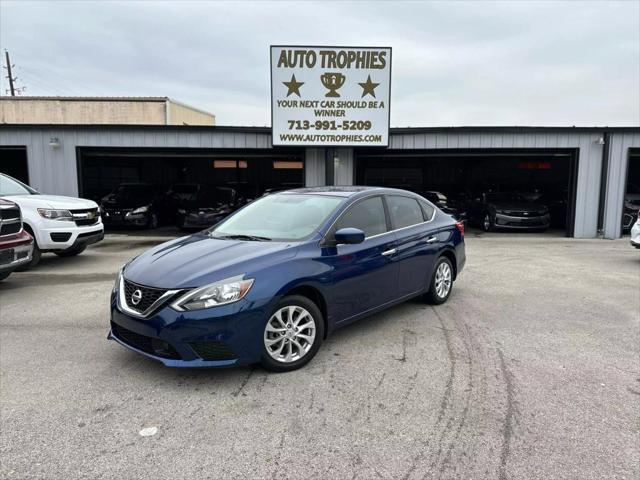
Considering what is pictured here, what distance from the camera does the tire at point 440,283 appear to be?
5.69 metres

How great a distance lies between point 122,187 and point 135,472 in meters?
15.9

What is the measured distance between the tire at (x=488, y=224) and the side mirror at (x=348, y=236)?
12331 millimetres

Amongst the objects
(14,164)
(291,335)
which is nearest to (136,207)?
(14,164)

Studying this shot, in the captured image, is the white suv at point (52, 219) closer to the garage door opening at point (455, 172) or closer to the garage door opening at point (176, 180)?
the garage door opening at point (176, 180)

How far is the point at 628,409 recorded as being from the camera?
3252mm

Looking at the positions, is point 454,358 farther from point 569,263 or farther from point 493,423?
point 569,263

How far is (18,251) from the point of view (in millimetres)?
6336

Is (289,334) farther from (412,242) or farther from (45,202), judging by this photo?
(45,202)

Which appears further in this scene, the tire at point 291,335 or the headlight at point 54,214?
the headlight at point 54,214

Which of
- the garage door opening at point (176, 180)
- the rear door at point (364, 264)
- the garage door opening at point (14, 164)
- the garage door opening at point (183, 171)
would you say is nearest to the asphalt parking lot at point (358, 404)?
the rear door at point (364, 264)

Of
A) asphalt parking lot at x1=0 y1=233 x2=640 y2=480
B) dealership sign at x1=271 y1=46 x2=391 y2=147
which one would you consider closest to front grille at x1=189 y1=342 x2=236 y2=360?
asphalt parking lot at x1=0 y1=233 x2=640 y2=480

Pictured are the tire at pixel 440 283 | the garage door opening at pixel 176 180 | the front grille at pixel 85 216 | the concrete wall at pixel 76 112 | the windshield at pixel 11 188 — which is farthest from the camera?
the concrete wall at pixel 76 112

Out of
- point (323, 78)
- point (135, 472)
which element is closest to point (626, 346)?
point (135, 472)

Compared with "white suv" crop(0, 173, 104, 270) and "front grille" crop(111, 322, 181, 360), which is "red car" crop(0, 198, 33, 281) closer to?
"white suv" crop(0, 173, 104, 270)
